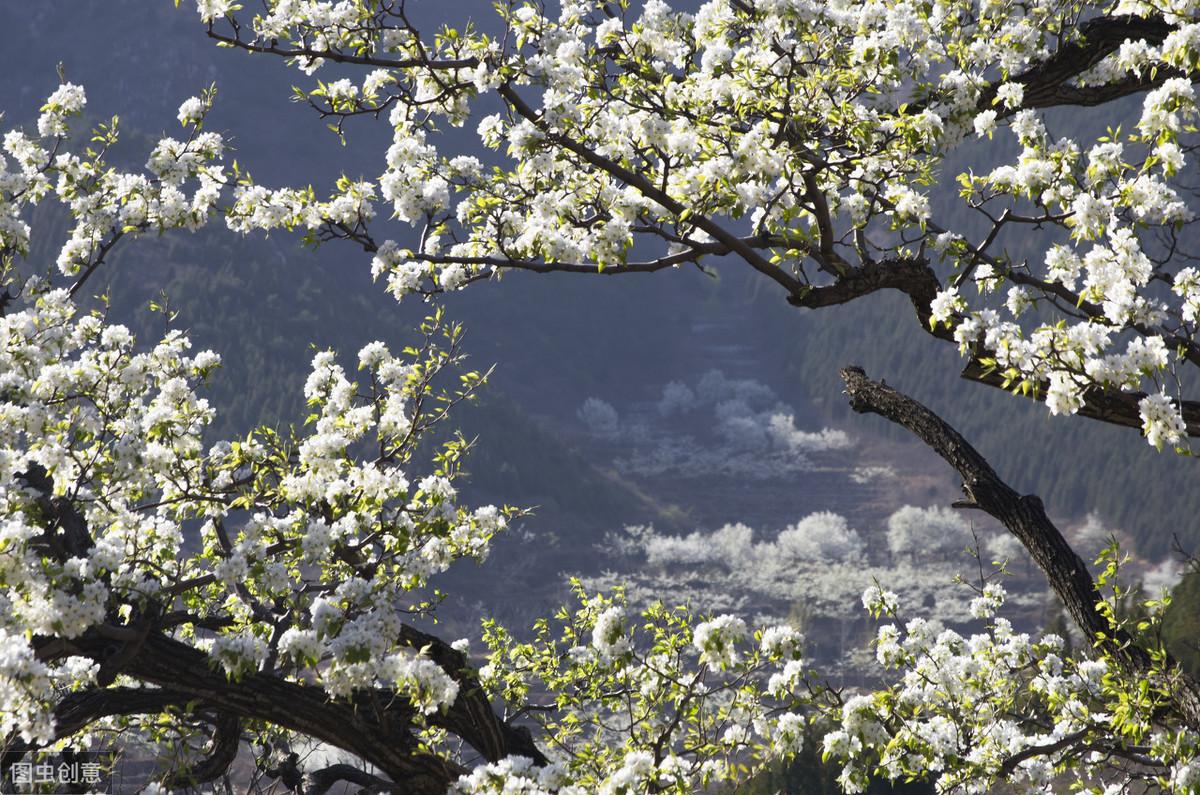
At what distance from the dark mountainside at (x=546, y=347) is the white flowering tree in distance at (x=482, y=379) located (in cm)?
4873

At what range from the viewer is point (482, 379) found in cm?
895

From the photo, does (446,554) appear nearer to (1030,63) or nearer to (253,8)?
(1030,63)

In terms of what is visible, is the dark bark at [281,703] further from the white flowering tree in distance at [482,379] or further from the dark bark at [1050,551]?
the dark bark at [1050,551]

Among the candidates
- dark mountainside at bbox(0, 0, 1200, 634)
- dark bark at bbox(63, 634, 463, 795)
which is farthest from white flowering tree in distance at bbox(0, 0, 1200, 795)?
dark mountainside at bbox(0, 0, 1200, 634)

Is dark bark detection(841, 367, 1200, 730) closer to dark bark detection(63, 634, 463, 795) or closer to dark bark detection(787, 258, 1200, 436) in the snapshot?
dark bark detection(787, 258, 1200, 436)

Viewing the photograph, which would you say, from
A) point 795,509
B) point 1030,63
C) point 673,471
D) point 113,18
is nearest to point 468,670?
point 1030,63

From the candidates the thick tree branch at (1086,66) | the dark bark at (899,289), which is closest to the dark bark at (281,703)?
the dark bark at (899,289)

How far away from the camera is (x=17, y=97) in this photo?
349 ft

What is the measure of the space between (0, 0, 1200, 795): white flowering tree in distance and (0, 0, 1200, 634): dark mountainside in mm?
48729

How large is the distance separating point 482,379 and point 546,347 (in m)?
99.5

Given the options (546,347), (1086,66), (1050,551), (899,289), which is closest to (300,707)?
(899,289)

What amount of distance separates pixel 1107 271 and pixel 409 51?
4112 millimetres

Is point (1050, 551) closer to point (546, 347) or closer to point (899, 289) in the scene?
point (899, 289)

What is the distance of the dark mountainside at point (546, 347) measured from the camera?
76.1 m
